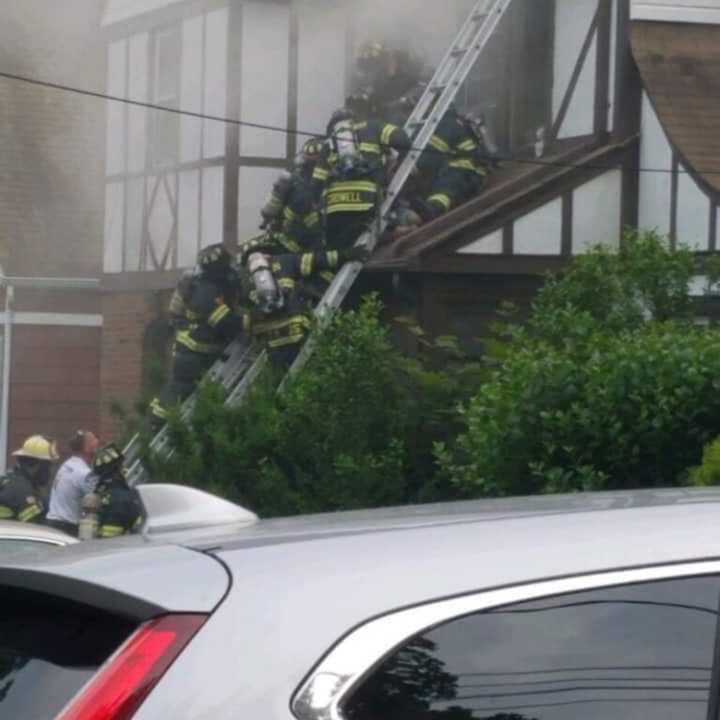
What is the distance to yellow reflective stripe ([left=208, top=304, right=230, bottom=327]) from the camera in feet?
49.5

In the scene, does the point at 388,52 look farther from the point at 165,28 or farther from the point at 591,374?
the point at 591,374

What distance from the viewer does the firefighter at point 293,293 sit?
14758 millimetres

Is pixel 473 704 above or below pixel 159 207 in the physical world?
below

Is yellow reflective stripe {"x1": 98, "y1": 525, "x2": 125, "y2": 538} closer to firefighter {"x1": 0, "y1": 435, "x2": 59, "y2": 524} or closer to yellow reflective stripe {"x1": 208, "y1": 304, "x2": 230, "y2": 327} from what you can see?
firefighter {"x1": 0, "y1": 435, "x2": 59, "y2": 524}

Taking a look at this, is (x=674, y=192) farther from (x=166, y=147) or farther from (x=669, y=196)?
(x=166, y=147)

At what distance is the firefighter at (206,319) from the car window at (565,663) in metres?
12.6

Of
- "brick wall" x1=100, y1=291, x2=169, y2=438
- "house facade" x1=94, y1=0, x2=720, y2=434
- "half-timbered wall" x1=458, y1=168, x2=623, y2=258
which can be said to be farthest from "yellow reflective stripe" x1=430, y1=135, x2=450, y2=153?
"brick wall" x1=100, y1=291, x2=169, y2=438

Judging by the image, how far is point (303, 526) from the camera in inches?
116

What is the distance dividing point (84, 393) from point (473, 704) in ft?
69.0

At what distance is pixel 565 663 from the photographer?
250 cm

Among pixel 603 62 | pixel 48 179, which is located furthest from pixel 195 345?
pixel 48 179

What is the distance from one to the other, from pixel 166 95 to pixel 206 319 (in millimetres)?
4457

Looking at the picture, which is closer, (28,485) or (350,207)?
(28,485)

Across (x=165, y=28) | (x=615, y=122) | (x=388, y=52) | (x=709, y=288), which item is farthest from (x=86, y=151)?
(x=709, y=288)
